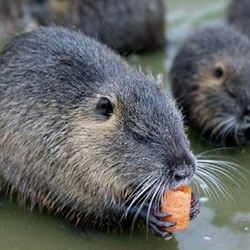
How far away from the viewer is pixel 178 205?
393cm

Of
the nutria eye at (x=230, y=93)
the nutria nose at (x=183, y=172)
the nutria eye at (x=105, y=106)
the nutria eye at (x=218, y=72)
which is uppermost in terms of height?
the nutria eye at (x=218, y=72)

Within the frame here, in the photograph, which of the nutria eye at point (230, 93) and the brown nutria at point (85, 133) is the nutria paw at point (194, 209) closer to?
the brown nutria at point (85, 133)

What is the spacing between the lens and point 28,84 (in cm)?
444

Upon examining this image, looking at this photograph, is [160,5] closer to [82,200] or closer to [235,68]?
[235,68]

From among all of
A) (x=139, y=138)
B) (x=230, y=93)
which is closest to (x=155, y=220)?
(x=139, y=138)

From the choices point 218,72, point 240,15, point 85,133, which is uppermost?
point 240,15

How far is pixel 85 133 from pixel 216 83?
187 centimetres

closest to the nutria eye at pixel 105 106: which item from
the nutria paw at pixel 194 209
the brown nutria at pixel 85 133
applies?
the brown nutria at pixel 85 133

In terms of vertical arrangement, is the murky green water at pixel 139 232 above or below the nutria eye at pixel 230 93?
below

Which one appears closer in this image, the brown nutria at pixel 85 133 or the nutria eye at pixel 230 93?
the brown nutria at pixel 85 133

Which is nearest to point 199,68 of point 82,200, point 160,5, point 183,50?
point 183,50

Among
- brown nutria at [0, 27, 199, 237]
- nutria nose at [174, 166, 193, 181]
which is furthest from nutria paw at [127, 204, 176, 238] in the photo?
nutria nose at [174, 166, 193, 181]

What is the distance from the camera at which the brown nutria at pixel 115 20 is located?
693cm

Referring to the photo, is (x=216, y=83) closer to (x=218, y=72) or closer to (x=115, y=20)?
(x=218, y=72)
